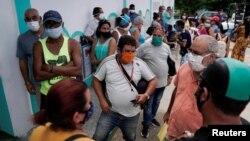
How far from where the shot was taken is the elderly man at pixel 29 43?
336 centimetres

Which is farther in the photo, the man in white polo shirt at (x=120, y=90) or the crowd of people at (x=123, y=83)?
the man in white polo shirt at (x=120, y=90)

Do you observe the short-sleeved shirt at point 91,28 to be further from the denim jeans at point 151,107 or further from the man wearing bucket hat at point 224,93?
the man wearing bucket hat at point 224,93

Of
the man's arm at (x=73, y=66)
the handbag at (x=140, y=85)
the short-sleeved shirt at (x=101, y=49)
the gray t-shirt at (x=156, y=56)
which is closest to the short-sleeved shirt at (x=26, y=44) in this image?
the man's arm at (x=73, y=66)

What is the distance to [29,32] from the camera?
3.41 metres

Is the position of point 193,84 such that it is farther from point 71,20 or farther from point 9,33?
point 71,20

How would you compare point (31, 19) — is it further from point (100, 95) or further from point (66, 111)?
point (66, 111)

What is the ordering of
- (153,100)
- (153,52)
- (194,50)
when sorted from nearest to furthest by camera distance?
(194,50) → (153,52) → (153,100)

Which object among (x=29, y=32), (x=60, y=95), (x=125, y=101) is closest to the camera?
(x=60, y=95)

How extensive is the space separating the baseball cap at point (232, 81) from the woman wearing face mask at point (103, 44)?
273cm

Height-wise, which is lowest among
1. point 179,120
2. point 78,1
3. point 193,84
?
point 179,120

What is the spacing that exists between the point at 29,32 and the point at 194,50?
2.17 metres

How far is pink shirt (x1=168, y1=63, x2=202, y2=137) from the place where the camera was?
2029 millimetres

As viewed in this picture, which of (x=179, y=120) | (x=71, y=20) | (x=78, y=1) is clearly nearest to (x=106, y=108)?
(x=179, y=120)

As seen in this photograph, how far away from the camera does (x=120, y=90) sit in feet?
8.99
